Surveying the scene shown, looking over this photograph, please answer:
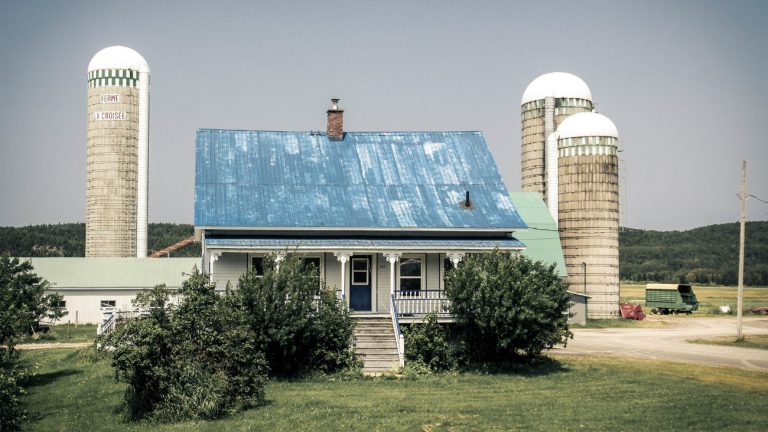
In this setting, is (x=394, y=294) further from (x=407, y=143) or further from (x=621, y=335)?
(x=621, y=335)

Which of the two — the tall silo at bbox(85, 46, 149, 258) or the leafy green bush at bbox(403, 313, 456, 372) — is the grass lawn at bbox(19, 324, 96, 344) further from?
the leafy green bush at bbox(403, 313, 456, 372)

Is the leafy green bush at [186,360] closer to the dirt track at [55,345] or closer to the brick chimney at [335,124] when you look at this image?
the brick chimney at [335,124]

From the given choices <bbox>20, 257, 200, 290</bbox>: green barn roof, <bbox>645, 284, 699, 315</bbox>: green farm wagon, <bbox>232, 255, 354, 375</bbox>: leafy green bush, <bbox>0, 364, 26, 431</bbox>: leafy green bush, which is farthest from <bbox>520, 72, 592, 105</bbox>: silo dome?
<bbox>0, 364, 26, 431</bbox>: leafy green bush

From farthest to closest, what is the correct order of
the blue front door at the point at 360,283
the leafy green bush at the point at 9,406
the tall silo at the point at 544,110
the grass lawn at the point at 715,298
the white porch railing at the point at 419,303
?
the grass lawn at the point at 715,298
the tall silo at the point at 544,110
the blue front door at the point at 360,283
the white porch railing at the point at 419,303
the leafy green bush at the point at 9,406

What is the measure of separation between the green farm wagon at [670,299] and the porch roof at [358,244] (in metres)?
39.4

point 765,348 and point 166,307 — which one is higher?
point 166,307

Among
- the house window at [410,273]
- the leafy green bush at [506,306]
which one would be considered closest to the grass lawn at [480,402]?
the leafy green bush at [506,306]

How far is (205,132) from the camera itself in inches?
1737

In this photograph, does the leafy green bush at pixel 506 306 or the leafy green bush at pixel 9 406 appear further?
the leafy green bush at pixel 506 306

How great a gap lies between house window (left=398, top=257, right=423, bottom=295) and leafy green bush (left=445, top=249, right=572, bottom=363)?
519cm

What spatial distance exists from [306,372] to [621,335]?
973 inches

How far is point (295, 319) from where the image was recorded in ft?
103

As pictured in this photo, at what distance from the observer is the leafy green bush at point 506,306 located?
1307 inches

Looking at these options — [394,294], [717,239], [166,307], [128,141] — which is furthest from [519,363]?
[717,239]
